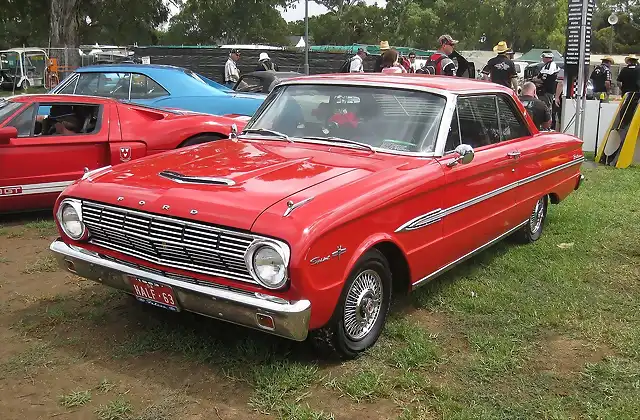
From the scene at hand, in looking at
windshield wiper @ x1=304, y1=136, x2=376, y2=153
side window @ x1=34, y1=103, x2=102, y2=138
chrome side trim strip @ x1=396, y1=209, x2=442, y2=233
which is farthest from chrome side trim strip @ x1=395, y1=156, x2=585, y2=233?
side window @ x1=34, y1=103, x2=102, y2=138

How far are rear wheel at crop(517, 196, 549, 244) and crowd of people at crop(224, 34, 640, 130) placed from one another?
6.52 ft

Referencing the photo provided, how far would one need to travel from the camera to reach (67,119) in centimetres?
687

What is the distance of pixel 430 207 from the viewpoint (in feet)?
13.6

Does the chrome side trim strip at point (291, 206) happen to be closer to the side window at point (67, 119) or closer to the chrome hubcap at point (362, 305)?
the chrome hubcap at point (362, 305)

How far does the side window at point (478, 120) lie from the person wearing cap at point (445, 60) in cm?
444

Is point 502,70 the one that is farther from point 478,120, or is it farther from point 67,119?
point 67,119

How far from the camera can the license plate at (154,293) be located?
11.4 ft

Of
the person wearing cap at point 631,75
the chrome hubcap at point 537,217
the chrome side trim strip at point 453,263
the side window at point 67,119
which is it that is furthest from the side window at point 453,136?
the person wearing cap at point 631,75

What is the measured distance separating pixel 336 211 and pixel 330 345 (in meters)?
0.79

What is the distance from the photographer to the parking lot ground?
10.8ft

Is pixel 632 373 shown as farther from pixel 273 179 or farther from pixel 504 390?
pixel 273 179

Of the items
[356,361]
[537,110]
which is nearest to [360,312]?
[356,361]

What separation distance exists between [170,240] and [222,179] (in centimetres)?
48

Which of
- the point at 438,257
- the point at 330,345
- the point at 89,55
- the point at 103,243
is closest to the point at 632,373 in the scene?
the point at 438,257
